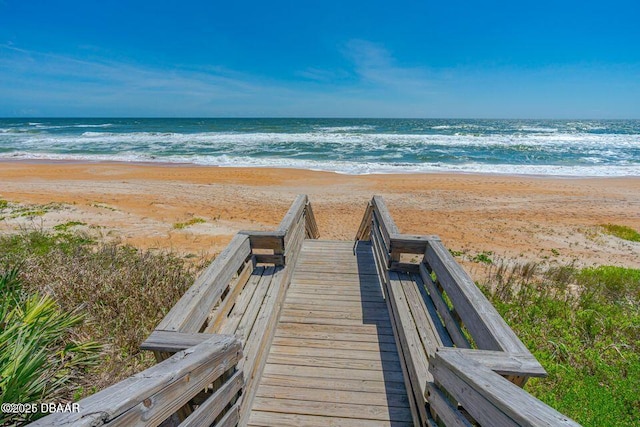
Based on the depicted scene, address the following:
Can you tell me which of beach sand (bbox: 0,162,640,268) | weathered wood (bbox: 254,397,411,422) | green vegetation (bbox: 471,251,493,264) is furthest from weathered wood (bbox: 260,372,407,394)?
green vegetation (bbox: 471,251,493,264)

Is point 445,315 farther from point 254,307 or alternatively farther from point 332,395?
point 254,307

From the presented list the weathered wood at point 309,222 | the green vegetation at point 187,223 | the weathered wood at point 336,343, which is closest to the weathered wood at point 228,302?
the weathered wood at point 336,343

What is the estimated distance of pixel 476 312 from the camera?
2.47m

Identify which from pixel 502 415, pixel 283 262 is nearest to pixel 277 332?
pixel 283 262

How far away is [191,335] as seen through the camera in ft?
7.01

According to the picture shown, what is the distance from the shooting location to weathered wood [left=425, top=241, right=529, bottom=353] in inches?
84.7

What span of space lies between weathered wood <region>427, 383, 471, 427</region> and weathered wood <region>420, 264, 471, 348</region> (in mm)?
601

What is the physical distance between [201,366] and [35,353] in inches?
69.6

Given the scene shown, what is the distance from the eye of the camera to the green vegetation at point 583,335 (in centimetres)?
324

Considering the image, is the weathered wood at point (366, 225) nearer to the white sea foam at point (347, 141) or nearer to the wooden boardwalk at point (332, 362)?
the wooden boardwalk at point (332, 362)

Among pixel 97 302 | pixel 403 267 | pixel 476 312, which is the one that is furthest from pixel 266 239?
pixel 476 312

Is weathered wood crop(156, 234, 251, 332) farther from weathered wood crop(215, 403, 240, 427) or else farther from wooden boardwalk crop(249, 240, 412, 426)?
wooden boardwalk crop(249, 240, 412, 426)

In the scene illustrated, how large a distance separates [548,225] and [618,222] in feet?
10.1

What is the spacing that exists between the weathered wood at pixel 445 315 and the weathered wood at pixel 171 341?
2.17 metres
